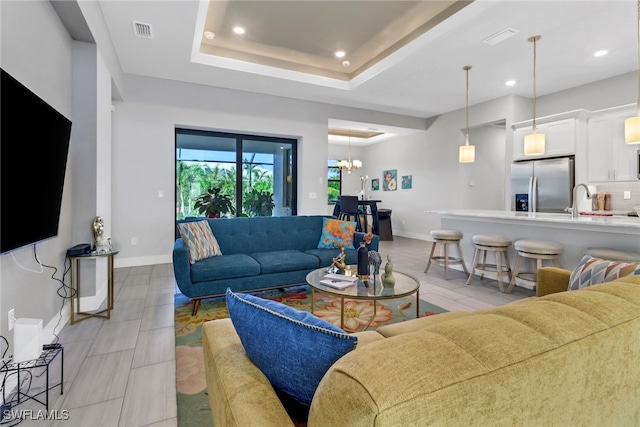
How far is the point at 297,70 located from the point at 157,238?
349cm

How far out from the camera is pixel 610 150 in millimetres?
4820

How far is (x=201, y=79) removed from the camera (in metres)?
5.00

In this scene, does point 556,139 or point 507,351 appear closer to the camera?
point 507,351

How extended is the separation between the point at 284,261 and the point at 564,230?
2979mm

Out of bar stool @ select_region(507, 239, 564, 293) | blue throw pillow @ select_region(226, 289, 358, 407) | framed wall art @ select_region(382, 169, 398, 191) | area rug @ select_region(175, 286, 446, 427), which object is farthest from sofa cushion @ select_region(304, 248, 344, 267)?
framed wall art @ select_region(382, 169, 398, 191)

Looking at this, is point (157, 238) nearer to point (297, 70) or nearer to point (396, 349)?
point (297, 70)

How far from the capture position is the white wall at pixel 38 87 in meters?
1.84

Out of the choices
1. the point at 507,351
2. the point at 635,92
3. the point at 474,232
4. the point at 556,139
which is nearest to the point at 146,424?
the point at 507,351

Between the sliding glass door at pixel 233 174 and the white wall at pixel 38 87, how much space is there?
2.54 meters

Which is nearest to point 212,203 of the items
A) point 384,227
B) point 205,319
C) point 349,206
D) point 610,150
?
point 205,319

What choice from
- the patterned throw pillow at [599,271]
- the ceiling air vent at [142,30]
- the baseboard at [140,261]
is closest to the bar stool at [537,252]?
the patterned throw pillow at [599,271]

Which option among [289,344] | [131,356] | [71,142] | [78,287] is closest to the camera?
[289,344]

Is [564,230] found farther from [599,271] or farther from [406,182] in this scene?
[406,182]

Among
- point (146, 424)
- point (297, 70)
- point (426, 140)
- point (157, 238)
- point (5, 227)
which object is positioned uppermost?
point (297, 70)
